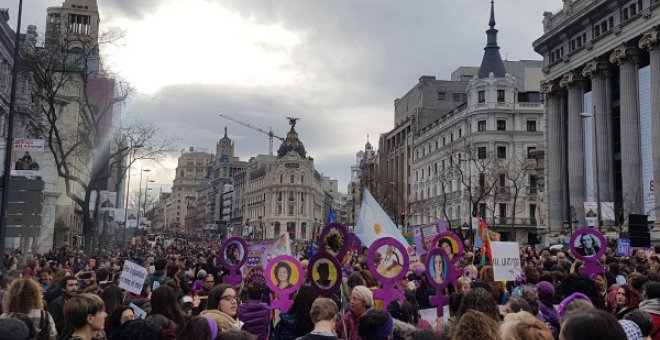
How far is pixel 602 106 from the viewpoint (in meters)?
45.4

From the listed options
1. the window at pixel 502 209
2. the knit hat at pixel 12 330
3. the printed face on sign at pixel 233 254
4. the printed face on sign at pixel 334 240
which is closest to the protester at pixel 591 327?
the knit hat at pixel 12 330

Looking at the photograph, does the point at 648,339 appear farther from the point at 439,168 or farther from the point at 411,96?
the point at 411,96

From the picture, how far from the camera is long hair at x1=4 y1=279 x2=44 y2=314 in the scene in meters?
6.14

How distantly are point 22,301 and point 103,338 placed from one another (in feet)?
3.23

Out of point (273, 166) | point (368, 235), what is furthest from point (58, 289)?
Result: point (273, 166)

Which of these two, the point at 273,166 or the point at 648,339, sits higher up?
the point at 273,166

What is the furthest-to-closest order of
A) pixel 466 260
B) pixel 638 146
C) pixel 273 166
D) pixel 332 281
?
pixel 273 166 < pixel 638 146 < pixel 466 260 < pixel 332 281

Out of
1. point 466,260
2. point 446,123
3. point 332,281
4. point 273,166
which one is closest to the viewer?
point 332,281

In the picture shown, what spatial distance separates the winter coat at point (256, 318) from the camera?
25.7 feet

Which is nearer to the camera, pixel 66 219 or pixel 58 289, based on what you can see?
pixel 58 289

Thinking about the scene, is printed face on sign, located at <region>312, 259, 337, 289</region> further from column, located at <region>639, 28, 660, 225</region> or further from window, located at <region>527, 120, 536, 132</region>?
window, located at <region>527, 120, 536, 132</region>

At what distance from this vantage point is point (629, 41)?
41.3m

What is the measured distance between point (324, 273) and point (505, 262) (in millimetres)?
4384

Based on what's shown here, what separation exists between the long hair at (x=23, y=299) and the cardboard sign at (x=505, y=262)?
7.47 m
